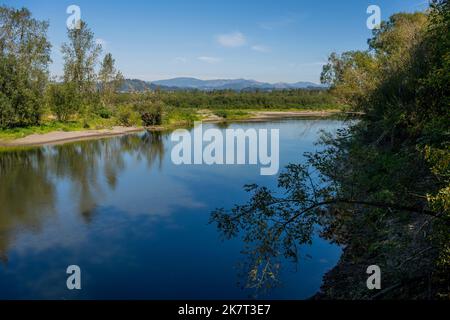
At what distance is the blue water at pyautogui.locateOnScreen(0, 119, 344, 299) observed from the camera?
26.7 feet

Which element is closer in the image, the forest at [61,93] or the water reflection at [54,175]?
the water reflection at [54,175]

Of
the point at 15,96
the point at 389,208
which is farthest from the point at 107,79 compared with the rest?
the point at 389,208

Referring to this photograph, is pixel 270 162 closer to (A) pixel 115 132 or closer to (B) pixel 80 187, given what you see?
(B) pixel 80 187

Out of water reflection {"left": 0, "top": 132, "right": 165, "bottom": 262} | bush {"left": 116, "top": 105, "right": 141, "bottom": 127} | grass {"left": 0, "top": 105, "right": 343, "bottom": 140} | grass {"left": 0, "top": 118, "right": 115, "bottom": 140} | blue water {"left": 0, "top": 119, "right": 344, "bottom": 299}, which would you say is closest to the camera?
blue water {"left": 0, "top": 119, "right": 344, "bottom": 299}

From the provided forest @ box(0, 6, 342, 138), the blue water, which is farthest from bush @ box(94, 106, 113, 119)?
the blue water

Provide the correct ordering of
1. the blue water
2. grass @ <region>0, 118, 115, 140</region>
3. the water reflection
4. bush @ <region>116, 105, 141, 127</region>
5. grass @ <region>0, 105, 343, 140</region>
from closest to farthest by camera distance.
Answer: the blue water
the water reflection
grass @ <region>0, 118, 115, 140</region>
grass @ <region>0, 105, 343, 140</region>
bush @ <region>116, 105, 141, 127</region>

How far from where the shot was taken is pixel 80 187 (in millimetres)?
16359

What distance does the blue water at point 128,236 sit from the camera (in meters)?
8.12

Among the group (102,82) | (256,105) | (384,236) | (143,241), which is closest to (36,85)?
(102,82)

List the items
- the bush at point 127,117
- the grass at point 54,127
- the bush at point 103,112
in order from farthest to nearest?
the bush at point 127,117 → the bush at point 103,112 → the grass at point 54,127

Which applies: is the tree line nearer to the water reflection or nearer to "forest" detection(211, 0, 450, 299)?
the water reflection

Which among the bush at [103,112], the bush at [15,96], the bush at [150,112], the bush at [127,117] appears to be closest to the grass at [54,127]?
the bush at [15,96]

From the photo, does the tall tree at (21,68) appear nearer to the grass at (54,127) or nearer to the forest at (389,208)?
the grass at (54,127)
